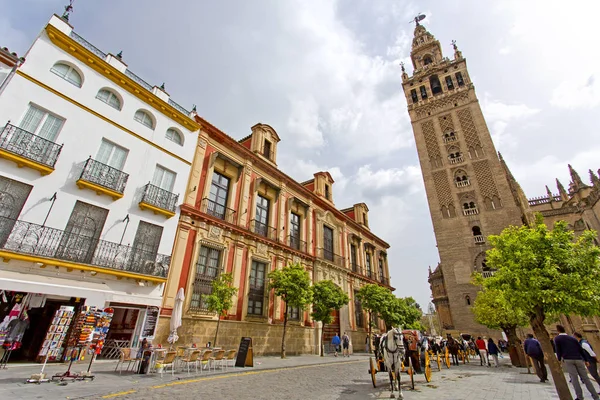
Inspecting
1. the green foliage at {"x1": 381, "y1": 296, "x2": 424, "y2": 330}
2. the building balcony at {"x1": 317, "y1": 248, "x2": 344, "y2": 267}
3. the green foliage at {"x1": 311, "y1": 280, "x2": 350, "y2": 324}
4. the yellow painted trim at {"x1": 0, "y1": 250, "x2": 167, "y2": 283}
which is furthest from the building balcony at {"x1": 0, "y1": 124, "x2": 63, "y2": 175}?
the green foliage at {"x1": 381, "y1": 296, "x2": 424, "y2": 330}

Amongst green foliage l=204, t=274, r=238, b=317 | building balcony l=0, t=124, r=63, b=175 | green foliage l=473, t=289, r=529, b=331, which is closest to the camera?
building balcony l=0, t=124, r=63, b=175

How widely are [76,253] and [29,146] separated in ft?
13.2

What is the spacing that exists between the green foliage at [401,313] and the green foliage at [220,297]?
40.7ft

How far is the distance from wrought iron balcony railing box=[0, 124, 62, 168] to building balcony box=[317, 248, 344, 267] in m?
16.1

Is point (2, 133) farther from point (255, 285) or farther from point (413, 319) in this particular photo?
point (413, 319)

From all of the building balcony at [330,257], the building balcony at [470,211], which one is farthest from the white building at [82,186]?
the building balcony at [470,211]

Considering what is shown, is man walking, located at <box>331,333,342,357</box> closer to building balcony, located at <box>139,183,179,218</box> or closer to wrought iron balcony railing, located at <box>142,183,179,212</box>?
building balcony, located at <box>139,183,179,218</box>

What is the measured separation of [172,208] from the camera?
13.0 m

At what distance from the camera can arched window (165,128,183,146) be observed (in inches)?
573

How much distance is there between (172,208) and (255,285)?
626 centimetres

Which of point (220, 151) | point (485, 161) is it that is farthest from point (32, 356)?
point (485, 161)

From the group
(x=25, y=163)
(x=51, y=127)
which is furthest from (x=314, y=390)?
(x=51, y=127)

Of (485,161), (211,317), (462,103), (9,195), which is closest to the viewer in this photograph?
(9,195)

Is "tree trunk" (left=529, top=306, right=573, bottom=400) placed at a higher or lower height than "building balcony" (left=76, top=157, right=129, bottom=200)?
lower
